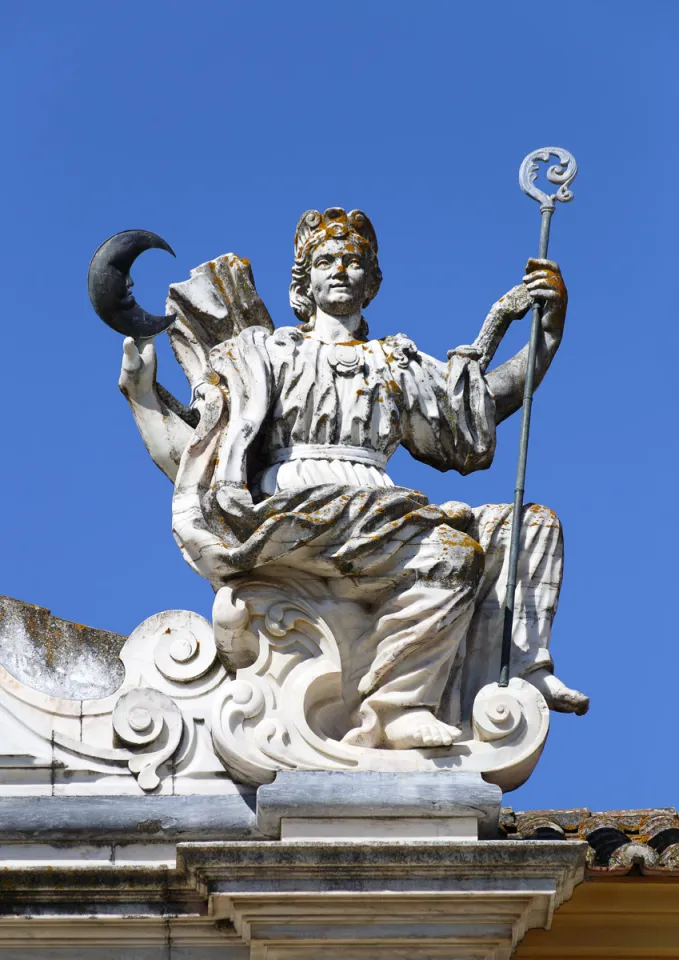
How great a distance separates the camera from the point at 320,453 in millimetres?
→ 10555

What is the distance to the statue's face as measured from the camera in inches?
433

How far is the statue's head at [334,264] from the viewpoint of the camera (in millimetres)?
11000

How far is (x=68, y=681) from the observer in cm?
1017

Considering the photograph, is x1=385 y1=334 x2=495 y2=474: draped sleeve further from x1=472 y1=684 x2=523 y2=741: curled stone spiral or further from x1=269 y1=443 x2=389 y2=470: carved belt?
x1=472 y1=684 x2=523 y2=741: curled stone spiral

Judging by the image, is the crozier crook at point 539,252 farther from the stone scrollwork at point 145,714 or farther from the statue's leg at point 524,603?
the stone scrollwork at point 145,714

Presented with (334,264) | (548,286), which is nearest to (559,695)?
(548,286)

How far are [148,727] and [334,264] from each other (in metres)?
2.50

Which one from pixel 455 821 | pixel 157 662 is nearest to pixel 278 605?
pixel 157 662

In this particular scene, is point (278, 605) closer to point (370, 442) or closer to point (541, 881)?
point (370, 442)

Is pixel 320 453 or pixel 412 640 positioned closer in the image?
pixel 412 640

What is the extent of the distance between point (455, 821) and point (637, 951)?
116cm

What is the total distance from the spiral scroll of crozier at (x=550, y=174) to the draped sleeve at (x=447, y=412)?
0.86m

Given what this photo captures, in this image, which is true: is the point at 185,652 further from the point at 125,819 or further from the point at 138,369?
the point at 138,369

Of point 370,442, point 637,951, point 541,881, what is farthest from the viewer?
point 370,442
